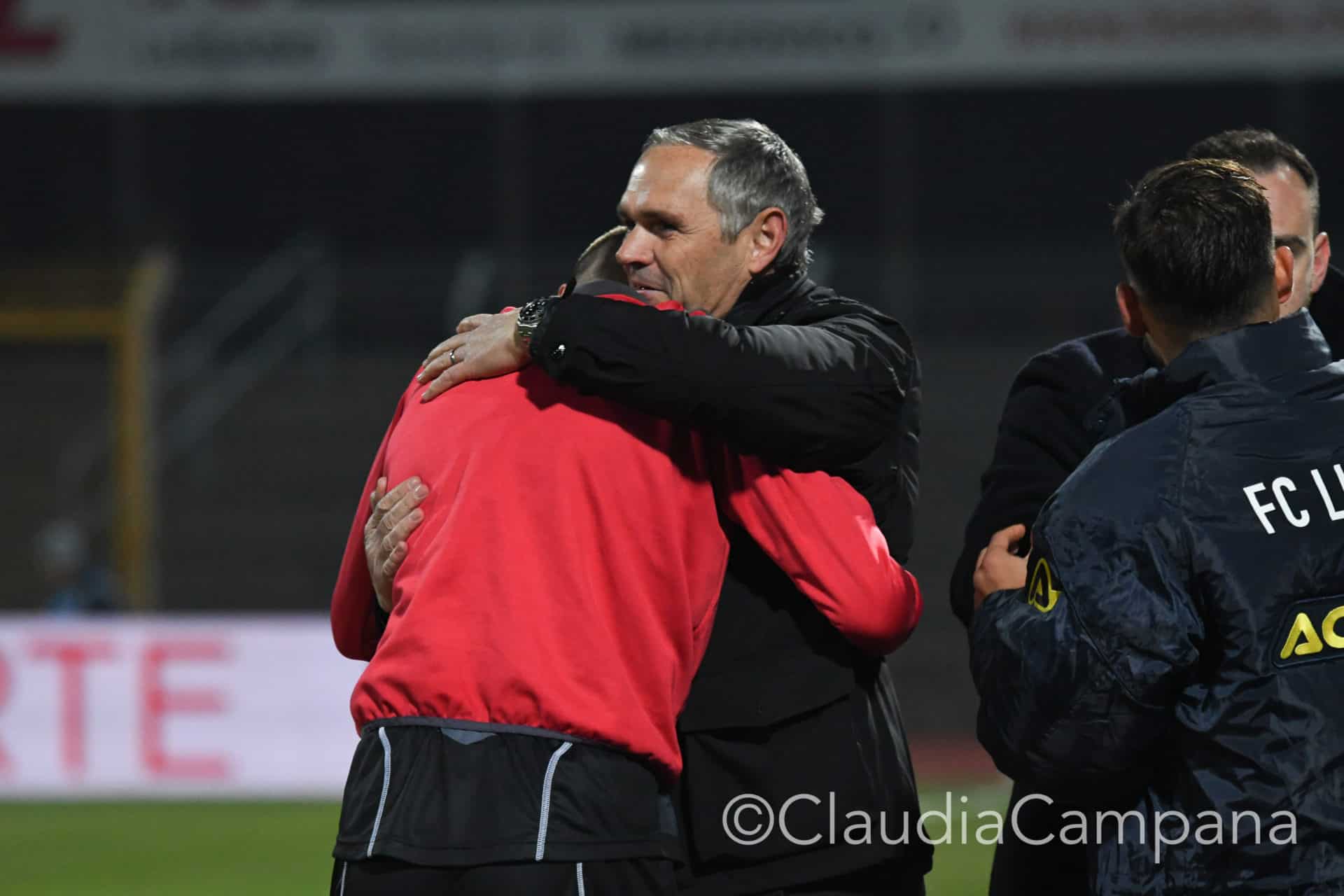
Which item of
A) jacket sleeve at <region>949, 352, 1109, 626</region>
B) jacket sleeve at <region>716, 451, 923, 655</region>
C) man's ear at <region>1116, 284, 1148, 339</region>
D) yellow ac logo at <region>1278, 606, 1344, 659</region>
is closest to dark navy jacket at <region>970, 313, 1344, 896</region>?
yellow ac logo at <region>1278, 606, 1344, 659</region>

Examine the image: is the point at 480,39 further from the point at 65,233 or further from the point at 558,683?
the point at 558,683

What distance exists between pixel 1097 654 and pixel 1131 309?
0.42m

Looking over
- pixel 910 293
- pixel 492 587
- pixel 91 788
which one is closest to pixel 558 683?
pixel 492 587

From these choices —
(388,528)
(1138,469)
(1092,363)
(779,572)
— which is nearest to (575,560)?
(388,528)

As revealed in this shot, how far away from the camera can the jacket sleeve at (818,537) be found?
6.61 ft

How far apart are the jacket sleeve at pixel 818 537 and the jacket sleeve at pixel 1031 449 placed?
0.60 feet

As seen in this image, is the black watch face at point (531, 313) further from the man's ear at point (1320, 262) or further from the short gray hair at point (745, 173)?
the man's ear at point (1320, 262)

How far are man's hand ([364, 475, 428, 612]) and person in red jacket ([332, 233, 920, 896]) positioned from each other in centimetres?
2

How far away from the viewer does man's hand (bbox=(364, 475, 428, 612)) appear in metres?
1.97

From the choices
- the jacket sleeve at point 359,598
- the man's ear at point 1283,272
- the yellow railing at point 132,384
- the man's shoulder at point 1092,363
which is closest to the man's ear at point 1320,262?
the man's shoulder at point 1092,363

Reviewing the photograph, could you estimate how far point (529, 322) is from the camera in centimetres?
200

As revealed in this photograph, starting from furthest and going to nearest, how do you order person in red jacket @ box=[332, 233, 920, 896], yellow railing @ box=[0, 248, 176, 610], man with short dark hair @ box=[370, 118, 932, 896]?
yellow railing @ box=[0, 248, 176, 610] < man with short dark hair @ box=[370, 118, 932, 896] < person in red jacket @ box=[332, 233, 920, 896]

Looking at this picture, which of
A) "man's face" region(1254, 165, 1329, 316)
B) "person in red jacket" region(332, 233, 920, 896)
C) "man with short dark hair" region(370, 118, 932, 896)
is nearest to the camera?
"person in red jacket" region(332, 233, 920, 896)

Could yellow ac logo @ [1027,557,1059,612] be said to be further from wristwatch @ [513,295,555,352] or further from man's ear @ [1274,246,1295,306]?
wristwatch @ [513,295,555,352]
